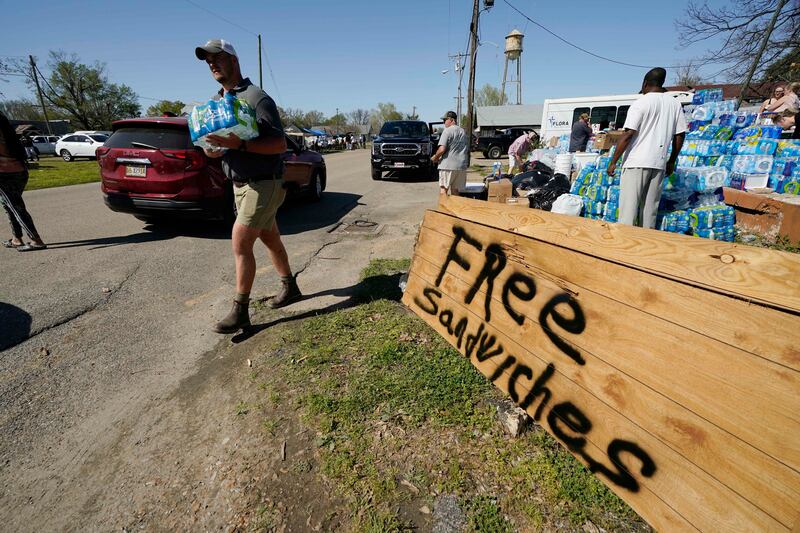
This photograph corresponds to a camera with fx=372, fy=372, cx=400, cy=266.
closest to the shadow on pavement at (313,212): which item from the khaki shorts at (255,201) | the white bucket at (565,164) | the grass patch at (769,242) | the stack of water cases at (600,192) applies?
the khaki shorts at (255,201)

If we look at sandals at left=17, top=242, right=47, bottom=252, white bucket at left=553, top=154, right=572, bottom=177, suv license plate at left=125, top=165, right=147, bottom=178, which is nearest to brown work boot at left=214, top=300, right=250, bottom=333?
suv license plate at left=125, top=165, right=147, bottom=178

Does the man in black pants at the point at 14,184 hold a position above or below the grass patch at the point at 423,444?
above

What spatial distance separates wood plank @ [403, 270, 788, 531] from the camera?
4.24 feet

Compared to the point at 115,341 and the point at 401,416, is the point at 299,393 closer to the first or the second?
the point at 401,416

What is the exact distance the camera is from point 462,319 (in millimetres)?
2646

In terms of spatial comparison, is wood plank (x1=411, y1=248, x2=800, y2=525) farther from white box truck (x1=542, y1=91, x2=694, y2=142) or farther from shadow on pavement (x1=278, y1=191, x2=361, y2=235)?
white box truck (x1=542, y1=91, x2=694, y2=142)

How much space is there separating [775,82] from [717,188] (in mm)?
16845

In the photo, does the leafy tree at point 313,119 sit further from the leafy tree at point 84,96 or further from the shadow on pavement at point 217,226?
the shadow on pavement at point 217,226

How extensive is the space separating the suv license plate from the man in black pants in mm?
1152

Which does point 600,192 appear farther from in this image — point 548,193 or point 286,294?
point 286,294

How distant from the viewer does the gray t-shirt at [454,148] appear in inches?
266

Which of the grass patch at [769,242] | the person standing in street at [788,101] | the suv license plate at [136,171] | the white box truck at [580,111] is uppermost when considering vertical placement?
the white box truck at [580,111]

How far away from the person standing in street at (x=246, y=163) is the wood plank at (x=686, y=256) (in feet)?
6.24

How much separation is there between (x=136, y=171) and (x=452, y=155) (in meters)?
5.00
